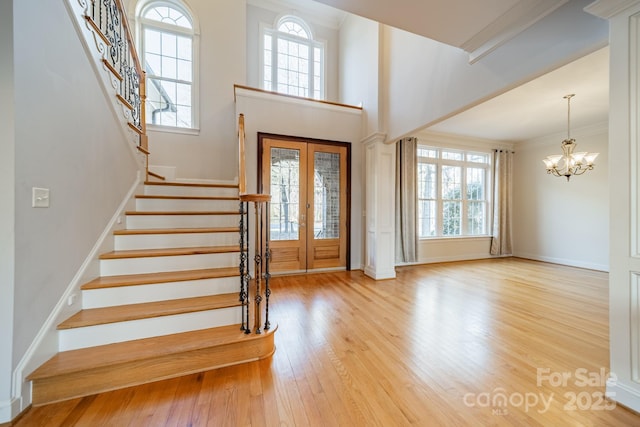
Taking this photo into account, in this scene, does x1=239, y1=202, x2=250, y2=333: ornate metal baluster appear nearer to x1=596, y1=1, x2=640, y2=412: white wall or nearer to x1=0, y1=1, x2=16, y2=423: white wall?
x1=0, y1=1, x2=16, y2=423: white wall

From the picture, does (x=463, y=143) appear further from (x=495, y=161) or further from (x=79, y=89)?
(x=79, y=89)

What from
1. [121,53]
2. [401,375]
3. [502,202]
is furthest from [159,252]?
[502,202]

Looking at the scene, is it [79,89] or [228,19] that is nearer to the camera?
[79,89]

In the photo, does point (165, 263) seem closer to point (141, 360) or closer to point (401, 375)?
point (141, 360)

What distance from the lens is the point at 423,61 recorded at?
10.1 feet

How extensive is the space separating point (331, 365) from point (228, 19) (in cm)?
609

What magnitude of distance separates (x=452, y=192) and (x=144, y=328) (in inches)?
239

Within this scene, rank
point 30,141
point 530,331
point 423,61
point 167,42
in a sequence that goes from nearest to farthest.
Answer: point 30,141, point 530,331, point 423,61, point 167,42

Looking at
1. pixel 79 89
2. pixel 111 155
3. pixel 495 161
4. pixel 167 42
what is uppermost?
pixel 167 42

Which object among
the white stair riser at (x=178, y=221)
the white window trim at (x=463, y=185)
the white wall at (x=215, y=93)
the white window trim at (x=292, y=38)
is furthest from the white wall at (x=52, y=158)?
the white window trim at (x=463, y=185)

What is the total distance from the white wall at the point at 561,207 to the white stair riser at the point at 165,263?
22.0 feet

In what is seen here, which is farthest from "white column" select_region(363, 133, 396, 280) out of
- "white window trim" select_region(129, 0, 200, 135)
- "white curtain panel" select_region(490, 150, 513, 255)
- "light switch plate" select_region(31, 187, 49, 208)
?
"light switch plate" select_region(31, 187, 49, 208)

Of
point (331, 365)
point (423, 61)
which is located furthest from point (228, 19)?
point (331, 365)

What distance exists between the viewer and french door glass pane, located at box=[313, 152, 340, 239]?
14.2 ft
